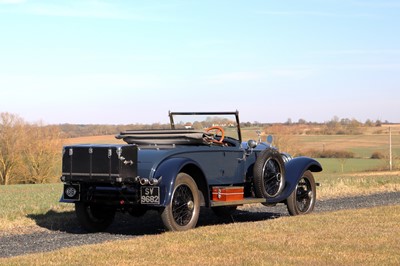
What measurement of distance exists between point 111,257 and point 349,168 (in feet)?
173

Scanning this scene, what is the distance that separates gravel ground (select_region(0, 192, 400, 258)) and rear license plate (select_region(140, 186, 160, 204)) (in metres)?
0.69

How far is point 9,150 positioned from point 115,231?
47.3 m

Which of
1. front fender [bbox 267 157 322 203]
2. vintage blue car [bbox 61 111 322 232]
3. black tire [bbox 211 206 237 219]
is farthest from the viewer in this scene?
black tire [bbox 211 206 237 219]

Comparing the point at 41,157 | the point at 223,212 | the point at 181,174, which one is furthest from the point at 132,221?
the point at 41,157

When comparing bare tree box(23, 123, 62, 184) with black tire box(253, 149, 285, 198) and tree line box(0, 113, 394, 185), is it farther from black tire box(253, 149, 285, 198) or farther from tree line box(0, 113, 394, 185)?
black tire box(253, 149, 285, 198)

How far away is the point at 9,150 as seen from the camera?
5597 cm

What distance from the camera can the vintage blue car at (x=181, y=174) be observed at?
31.6 feet

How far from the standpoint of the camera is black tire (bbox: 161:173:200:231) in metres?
9.70

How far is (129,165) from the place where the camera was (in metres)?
9.57

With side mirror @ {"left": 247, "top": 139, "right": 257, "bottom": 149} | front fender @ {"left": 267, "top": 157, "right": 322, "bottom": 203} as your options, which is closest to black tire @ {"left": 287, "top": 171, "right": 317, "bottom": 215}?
front fender @ {"left": 267, "top": 157, "right": 322, "bottom": 203}

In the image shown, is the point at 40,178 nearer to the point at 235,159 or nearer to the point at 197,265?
the point at 235,159

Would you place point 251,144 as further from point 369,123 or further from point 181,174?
point 369,123

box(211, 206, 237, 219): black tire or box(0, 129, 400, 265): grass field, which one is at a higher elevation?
box(0, 129, 400, 265): grass field

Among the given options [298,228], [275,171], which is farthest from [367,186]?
[298,228]
